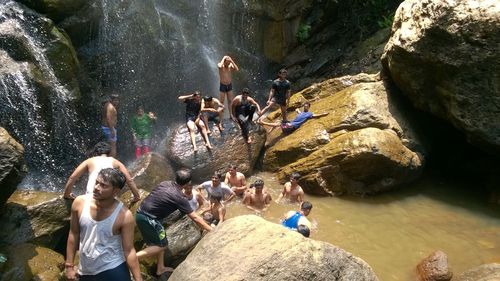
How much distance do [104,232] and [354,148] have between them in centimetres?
607

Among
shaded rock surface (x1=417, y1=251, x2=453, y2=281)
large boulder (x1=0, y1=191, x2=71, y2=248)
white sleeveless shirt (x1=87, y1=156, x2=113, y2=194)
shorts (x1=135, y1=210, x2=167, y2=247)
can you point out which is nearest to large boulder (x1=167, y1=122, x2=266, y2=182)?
large boulder (x1=0, y1=191, x2=71, y2=248)

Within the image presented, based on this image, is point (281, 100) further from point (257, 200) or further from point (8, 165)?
point (8, 165)

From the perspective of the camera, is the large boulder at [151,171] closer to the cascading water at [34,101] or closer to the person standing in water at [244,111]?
the cascading water at [34,101]

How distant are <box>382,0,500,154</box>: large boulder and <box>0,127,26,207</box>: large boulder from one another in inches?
286

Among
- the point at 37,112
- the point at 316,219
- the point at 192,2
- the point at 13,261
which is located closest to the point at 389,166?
the point at 316,219

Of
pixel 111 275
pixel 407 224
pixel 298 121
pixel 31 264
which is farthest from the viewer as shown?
pixel 298 121

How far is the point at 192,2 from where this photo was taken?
13.6 metres

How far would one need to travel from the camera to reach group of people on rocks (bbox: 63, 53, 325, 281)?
359 cm

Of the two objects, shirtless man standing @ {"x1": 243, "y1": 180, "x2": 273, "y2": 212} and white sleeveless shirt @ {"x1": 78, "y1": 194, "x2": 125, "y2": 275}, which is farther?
shirtless man standing @ {"x1": 243, "y1": 180, "x2": 273, "y2": 212}

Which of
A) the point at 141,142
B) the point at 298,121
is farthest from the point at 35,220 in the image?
the point at 298,121

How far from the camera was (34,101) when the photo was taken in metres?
8.95

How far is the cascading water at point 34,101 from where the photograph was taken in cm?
867

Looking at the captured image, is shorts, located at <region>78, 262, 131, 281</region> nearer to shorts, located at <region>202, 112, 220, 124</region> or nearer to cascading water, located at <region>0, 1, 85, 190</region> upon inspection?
cascading water, located at <region>0, 1, 85, 190</region>

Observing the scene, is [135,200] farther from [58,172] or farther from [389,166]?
[389,166]
